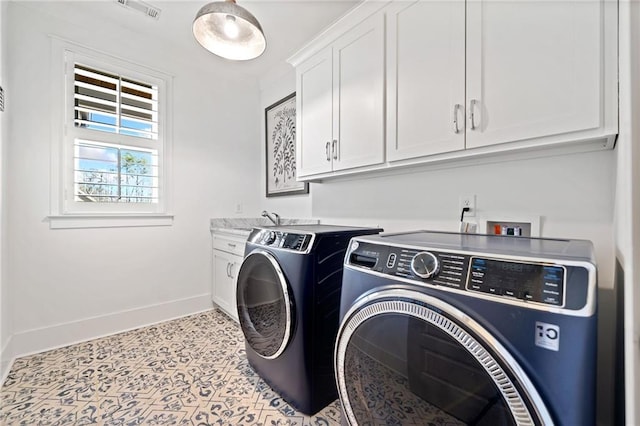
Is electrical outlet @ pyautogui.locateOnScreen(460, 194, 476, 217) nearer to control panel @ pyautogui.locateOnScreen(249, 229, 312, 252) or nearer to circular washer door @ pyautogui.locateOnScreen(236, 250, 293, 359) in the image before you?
control panel @ pyautogui.locateOnScreen(249, 229, 312, 252)

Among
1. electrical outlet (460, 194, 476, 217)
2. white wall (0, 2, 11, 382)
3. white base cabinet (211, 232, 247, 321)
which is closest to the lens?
electrical outlet (460, 194, 476, 217)

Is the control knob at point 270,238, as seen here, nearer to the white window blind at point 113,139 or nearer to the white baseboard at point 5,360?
the white window blind at point 113,139

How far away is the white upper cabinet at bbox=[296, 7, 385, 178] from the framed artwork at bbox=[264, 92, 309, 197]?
59cm

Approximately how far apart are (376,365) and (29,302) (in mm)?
2593

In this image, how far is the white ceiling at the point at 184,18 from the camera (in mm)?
2010

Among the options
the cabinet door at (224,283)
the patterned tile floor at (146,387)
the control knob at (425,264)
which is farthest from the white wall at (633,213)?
the cabinet door at (224,283)

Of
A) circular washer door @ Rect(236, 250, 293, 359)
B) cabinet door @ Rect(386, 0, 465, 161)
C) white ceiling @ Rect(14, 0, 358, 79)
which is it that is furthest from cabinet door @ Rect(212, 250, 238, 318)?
white ceiling @ Rect(14, 0, 358, 79)

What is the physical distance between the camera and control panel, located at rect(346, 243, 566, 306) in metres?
0.60

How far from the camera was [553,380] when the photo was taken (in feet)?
1.88

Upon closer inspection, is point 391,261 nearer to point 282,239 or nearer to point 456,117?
point 282,239

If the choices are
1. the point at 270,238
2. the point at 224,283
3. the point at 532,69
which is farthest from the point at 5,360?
the point at 532,69

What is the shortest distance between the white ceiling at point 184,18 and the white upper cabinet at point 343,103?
15.6 inches

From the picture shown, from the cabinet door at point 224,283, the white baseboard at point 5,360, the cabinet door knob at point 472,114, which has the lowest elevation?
the white baseboard at point 5,360

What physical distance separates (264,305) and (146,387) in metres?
0.87
